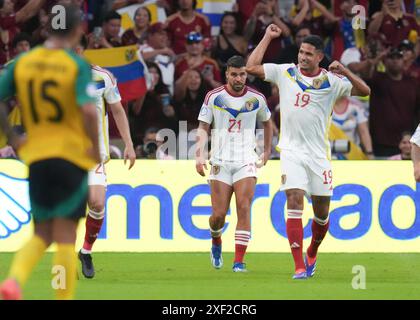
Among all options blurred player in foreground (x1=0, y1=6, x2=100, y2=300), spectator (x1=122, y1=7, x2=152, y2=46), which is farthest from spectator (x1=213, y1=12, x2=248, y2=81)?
blurred player in foreground (x1=0, y1=6, x2=100, y2=300)

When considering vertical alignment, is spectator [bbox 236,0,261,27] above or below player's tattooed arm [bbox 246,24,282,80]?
below

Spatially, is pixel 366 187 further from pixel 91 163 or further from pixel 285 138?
pixel 91 163

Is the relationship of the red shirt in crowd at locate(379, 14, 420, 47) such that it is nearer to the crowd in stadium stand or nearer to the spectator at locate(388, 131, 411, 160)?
the crowd in stadium stand

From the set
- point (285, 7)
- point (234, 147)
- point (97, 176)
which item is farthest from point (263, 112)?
point (285, 7)

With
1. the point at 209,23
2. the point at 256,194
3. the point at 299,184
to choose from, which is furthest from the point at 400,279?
the point at 209,23

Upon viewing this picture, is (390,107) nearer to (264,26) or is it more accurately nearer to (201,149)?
(264,26)

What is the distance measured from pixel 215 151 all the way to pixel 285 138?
128cm

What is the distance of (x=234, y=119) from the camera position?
13.9m

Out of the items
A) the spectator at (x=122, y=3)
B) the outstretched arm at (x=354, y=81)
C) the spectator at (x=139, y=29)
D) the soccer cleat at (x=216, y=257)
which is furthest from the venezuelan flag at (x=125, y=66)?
the outstretched arm at (x=354, y=81)

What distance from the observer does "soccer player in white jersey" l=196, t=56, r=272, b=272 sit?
45.3 ft

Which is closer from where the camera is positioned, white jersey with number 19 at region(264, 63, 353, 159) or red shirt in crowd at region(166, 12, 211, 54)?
white jersey with number 19 at region(264, 63, 353, 159)

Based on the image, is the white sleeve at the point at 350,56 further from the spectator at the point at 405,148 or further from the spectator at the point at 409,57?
the spectator at the point at 405,148

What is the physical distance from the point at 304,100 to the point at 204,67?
19.0 feet

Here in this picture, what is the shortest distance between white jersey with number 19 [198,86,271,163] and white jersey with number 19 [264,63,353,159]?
94cm
